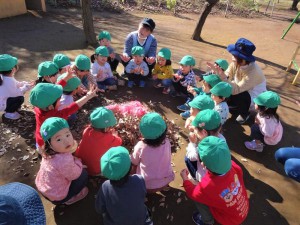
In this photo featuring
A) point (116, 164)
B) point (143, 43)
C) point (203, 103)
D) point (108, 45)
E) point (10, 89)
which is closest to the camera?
point (116, 164)

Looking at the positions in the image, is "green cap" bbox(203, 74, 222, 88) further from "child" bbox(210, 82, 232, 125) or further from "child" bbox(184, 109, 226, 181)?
"child" bbox(184, 109, 226, 181)

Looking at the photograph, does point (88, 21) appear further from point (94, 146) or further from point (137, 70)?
point (94, 146)

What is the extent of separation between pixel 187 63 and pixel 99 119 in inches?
105

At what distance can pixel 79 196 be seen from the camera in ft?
11.2

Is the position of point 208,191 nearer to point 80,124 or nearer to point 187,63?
point 80,124

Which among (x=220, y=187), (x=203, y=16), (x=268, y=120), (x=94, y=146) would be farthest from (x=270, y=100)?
(x=203, y=16)

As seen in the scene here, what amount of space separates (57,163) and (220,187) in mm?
1721

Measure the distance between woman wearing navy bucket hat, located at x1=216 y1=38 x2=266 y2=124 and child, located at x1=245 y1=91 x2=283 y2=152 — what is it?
29.9 inches

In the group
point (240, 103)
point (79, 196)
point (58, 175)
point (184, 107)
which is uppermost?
point (58, 175)

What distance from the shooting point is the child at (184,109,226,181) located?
3.29 meters

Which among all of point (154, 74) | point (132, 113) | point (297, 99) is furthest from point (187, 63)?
point (297, 99)

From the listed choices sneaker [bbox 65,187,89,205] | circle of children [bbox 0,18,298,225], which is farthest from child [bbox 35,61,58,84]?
sneaker [bbox 65,187,89,205]

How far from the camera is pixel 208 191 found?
275cm

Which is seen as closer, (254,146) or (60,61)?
(254,146)
